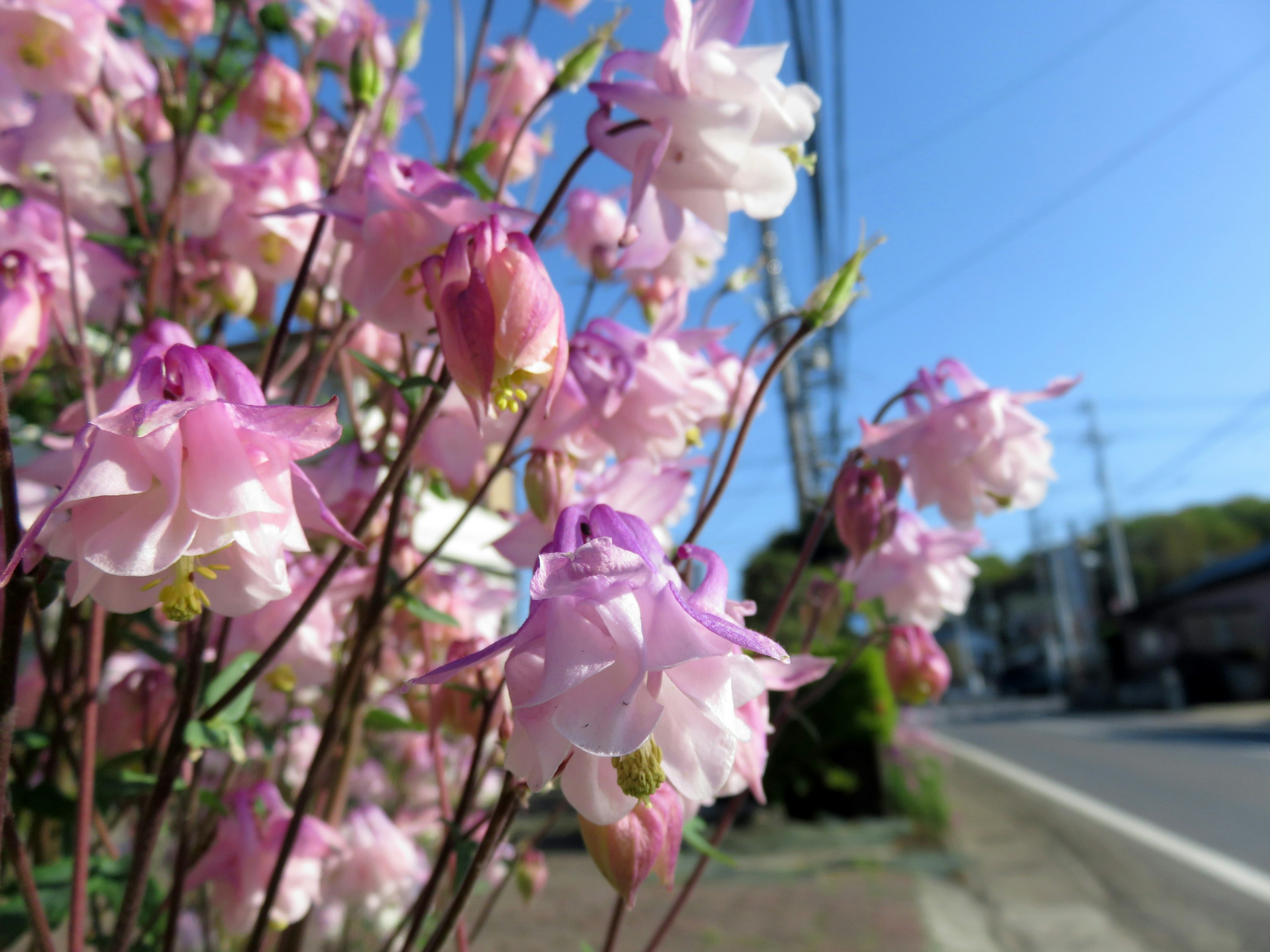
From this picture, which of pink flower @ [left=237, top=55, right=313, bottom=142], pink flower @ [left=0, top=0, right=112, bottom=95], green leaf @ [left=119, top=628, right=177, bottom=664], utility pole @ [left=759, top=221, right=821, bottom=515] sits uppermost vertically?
utility pole @ [left=759, top=221, right=821, bottom=515]

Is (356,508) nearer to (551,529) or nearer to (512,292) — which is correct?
(551,529)

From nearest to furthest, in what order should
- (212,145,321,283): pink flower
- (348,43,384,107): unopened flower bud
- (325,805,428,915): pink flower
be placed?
(348,43,384,107): unopened flower bud → (212,145,321,283): pink flower → (325,805,428,915): pink flower

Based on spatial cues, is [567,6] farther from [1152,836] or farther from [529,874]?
[1152,836]

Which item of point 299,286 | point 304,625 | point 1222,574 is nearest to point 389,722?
point 304,625

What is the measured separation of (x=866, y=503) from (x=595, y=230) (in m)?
0.91

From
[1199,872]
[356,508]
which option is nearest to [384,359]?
[356,508]

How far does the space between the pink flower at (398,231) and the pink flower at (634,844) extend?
49cm

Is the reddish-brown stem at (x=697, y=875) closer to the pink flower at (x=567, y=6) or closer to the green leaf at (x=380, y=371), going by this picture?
the green leaf at (x=380, y=371)

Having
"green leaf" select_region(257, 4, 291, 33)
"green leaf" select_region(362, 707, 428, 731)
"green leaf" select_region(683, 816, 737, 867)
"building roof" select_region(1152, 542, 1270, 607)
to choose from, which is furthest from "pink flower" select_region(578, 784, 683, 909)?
"building roof" select_region(1152, 542, 1270, 607)

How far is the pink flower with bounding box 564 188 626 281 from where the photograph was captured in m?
1.80

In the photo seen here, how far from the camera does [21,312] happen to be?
1.07 m

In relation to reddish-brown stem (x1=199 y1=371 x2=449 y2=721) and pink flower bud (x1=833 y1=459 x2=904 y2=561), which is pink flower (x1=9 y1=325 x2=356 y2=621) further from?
pink flower bud (x1=833 y1=459 x2=904 y2=561)

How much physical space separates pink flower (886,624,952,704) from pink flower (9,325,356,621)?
123cm

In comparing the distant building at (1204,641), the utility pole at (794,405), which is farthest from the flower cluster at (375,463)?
the distant building at (1204,641)
